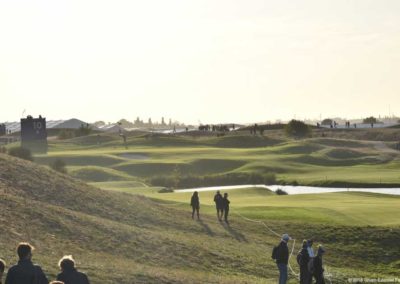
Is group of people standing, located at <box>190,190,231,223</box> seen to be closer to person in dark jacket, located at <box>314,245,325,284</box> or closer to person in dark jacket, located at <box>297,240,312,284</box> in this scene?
person in dark jacket, located at <box>297,240,312,284</box>

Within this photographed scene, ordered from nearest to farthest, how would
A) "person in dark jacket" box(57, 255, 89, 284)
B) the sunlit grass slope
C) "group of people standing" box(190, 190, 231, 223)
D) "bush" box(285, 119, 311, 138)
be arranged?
"person in dark jacket" box(57, 255, 89, 284)
"group of people standing" box(190, 190, 231, 223)
the sunlit grass slope
"bush" box(285, 119, 311, 138)

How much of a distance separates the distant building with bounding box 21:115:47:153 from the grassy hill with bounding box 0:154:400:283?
7147 centimetres

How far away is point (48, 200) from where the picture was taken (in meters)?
40.9

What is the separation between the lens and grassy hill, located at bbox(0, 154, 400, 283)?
29609mm

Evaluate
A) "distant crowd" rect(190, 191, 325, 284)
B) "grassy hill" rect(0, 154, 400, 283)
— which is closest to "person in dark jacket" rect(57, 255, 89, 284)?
"grassy hill" rect(0, 154, 400, 283)

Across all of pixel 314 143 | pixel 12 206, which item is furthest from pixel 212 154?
pixel 12 206

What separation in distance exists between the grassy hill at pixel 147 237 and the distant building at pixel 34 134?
7147cm

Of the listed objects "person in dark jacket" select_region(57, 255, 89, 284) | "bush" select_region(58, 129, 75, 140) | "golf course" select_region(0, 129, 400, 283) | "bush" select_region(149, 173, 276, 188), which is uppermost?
"bush" select_region(58, 129, 75, 140)

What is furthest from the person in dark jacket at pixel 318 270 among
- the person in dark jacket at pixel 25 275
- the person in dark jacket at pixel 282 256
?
the person in dark jacket at pixel 25 275

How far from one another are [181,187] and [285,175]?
15.6 meters

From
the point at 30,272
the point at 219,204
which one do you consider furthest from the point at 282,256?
the point at 219,204

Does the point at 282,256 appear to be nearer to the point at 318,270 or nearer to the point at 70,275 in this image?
the point at 318,270

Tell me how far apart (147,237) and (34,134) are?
8904 centimetres

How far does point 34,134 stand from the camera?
122m
